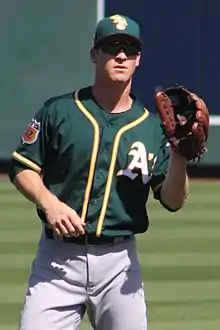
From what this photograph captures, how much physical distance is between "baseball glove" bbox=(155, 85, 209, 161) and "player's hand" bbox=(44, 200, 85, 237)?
476 millimetres

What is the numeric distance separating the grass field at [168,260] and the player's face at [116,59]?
2513 mm

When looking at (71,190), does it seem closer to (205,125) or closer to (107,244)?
(107,244)

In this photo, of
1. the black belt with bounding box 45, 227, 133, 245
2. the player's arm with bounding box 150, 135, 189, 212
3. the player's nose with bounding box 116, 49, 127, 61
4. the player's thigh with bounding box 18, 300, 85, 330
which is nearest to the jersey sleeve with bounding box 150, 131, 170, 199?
the player's arm with bounding box 150, 135, 189, 212

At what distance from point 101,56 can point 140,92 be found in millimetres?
8915

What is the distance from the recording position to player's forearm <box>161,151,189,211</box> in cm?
395

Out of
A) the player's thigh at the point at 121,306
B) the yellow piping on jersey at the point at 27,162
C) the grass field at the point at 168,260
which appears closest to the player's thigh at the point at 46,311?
the player's thigh at the point at 121,306

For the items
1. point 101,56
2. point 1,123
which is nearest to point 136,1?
point 1,123

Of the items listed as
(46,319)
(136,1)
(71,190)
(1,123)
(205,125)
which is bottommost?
(1,123)

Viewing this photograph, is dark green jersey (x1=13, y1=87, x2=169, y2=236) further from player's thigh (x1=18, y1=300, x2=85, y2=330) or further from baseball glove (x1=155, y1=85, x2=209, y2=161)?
player's thigh (x1=18, y1=300, x2=85, y2=330)

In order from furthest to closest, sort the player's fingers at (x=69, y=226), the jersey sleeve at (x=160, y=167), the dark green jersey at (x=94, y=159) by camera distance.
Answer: the jersey sleeve at (x=160, y=167)
the dark green jersey at (x=94, y=159)
the player's fingers at (x=69, y=226)

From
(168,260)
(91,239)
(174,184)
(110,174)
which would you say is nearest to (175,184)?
(174,184)

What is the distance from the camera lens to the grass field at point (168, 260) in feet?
21.1

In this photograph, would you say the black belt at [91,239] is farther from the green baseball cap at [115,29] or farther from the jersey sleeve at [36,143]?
the green baseball cap at [115,29]

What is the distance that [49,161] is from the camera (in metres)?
4.05
